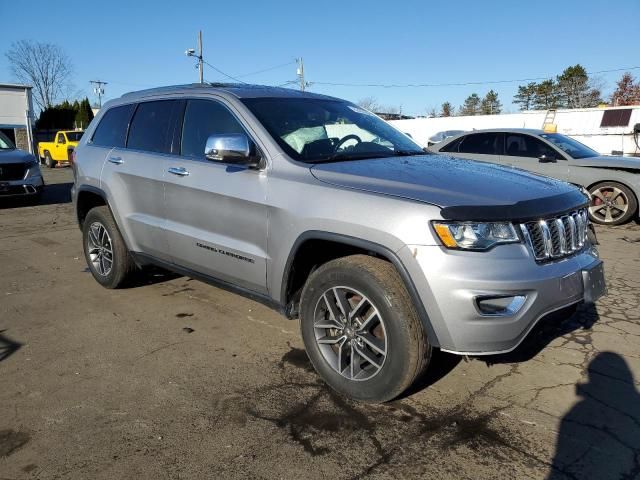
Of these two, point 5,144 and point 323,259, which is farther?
point 5,144

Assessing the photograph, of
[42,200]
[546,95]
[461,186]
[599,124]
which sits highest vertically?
[546,95]

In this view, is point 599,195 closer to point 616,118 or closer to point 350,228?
point 350,228

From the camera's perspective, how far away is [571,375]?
3.36m

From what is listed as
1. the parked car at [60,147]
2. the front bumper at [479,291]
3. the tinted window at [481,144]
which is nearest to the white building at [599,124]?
the tinted window at [481,144]

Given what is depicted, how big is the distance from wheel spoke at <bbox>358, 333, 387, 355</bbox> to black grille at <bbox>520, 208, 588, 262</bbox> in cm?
95

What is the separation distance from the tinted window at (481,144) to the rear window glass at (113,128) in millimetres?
6610

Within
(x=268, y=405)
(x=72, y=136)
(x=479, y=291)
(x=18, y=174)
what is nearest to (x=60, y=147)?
(x=72, y=136)

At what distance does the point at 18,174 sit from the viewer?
36.9 ft

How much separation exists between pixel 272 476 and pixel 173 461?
1.65ft

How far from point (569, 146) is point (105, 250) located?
8.02 m

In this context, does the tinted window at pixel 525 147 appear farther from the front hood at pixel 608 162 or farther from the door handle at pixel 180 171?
the door handle at pixel 180 171

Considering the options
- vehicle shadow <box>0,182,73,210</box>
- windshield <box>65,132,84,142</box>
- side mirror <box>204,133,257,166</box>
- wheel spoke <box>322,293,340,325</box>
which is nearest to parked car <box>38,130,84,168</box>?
windshield <box>65,132,84,142</box>

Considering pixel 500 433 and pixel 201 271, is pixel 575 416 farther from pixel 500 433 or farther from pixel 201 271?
pixel 201 271

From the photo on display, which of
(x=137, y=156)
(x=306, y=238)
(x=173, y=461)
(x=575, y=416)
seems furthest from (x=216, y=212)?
(x=575, y=416)
